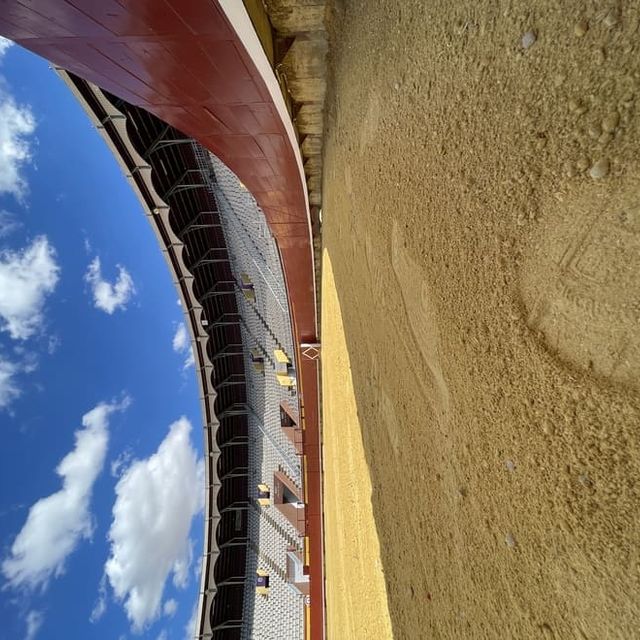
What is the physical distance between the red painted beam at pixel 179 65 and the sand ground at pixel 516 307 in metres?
1.03

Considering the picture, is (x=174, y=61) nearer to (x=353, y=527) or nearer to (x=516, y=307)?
(x=516, y=307)

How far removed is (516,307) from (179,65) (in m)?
2.58

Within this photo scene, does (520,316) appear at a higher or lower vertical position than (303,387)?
lower

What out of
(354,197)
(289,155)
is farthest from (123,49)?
(289,155)

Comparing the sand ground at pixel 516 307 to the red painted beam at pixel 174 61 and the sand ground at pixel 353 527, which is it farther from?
the red painted beam at pixel 174 61

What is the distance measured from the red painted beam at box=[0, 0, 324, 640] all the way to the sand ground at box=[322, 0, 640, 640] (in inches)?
40.7

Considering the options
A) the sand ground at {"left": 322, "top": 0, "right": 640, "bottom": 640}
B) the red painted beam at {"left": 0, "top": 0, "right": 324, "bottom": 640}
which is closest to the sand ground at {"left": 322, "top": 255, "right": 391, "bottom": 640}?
the sand ground at {"left": 322, "top": 0, "right": 640, "bottom": 640}

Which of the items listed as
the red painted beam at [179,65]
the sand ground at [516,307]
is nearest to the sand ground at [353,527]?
the sand ground at [516,307]

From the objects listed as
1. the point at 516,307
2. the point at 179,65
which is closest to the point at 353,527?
the point at 516,307

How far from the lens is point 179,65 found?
2529 millimetres

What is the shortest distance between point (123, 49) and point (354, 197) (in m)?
1.52

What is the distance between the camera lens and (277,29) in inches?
110

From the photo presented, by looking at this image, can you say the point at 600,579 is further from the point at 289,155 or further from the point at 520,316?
the point at 289,155

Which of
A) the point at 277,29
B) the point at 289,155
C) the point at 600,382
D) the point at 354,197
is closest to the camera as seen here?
the point at 600,382
